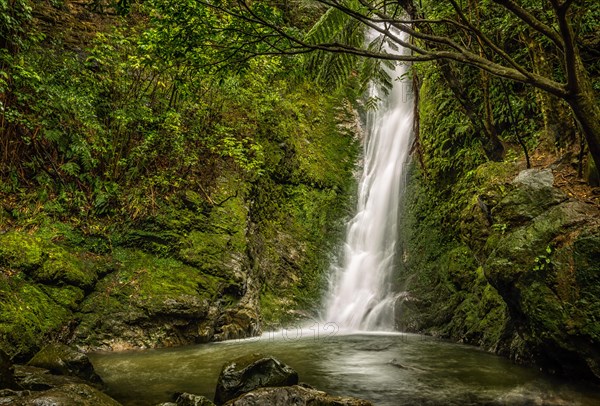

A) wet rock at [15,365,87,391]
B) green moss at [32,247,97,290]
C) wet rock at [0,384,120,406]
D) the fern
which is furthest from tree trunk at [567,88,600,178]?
green moss at [32,247,97,290]

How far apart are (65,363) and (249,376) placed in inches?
82.9

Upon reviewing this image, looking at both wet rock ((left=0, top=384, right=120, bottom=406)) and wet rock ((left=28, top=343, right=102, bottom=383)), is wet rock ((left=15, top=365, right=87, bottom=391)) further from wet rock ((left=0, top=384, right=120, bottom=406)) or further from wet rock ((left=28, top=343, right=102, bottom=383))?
wet rock ((left=0, top=384, right=120, bottom=406))

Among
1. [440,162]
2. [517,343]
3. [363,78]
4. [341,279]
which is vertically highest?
[363,78]

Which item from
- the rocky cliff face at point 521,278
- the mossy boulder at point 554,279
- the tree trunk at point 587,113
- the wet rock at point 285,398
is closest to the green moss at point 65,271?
the wet rock at point 285,398

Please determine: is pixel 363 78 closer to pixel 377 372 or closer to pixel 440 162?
pixel 440 162

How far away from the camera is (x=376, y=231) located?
35.8 ft

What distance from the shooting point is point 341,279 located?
10.3 metres

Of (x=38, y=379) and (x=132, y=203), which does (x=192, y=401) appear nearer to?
Result: (x=38, y=379)

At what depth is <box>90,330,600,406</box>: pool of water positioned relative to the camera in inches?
176

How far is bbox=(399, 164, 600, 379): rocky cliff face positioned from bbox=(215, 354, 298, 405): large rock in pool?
2.94m

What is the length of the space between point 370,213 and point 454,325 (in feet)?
15.0

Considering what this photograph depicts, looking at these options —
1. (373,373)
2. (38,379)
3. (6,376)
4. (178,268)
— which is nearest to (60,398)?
(6,376)

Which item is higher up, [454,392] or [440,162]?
[440,162]

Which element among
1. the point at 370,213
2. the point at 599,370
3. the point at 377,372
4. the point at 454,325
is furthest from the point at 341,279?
the point at 599,370
